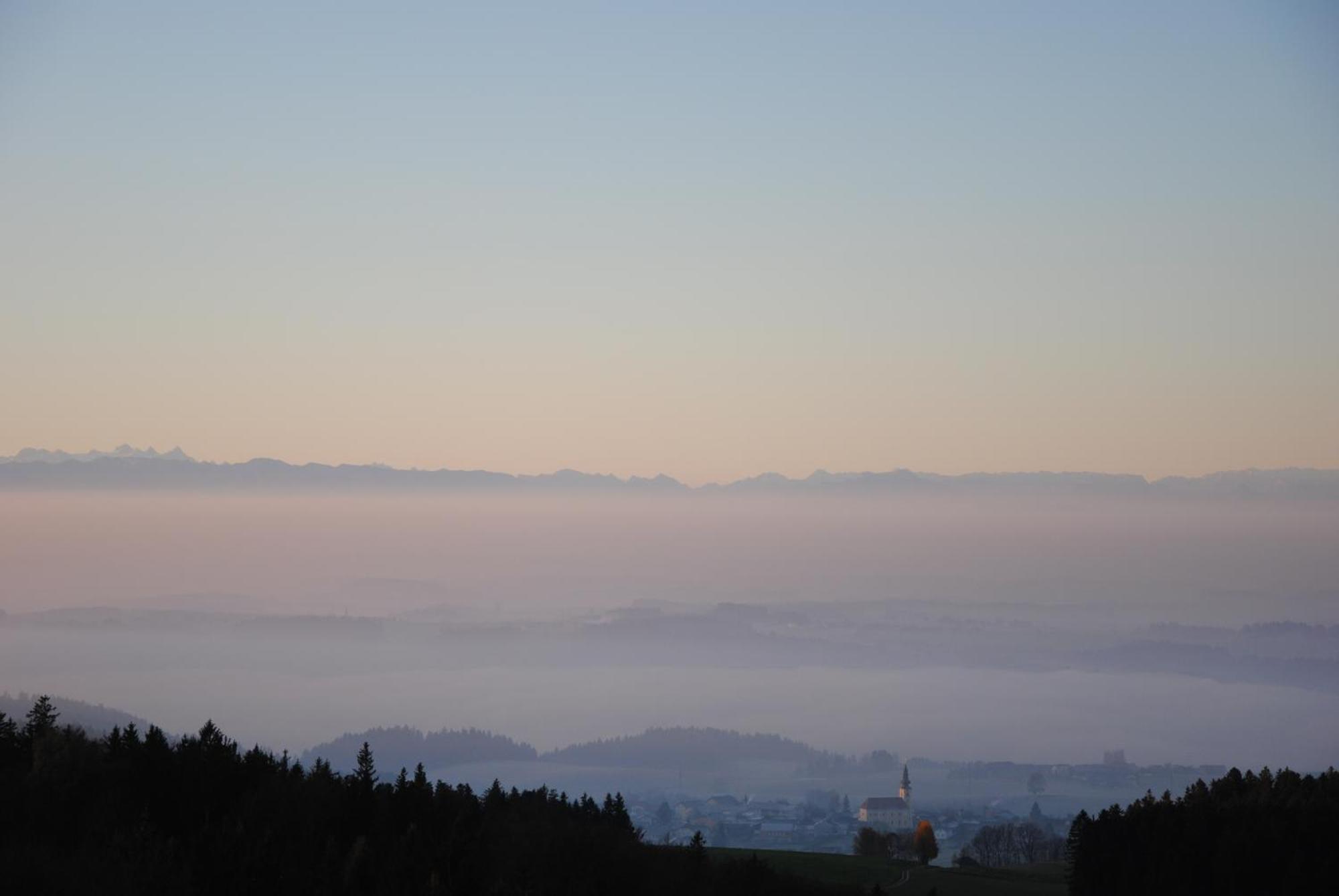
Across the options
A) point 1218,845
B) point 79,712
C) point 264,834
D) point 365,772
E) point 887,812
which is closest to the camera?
point 264,834

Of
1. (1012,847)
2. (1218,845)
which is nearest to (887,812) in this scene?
(1012,847)

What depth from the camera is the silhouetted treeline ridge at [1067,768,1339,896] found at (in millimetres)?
55219

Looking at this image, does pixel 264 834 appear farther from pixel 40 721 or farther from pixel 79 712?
→ pixel 79 712

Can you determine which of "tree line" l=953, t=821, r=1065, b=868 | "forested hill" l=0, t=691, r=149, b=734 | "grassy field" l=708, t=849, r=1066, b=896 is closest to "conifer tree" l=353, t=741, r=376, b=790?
"grassy field" l=708, t=849, r=1066, b=896

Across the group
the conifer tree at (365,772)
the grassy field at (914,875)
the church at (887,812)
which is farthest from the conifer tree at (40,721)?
the church at (887,812)

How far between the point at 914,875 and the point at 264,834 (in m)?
45.0

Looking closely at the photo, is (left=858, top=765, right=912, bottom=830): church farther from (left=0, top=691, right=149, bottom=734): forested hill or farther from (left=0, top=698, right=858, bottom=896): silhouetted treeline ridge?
(left=0, top=698, right=858, bottom=896): silhouetted treeline ridge

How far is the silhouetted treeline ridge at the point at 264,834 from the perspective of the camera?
1380 inches

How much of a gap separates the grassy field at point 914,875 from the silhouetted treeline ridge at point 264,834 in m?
13.6

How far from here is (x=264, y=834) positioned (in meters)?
36.8

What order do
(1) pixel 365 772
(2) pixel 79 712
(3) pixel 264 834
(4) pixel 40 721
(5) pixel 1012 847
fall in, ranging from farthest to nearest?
1. (2) pixel 79 712
2. (5) pixel 1012 847
3. (4) pixel 40 721
4. (1) pixel 365 772
5. (3) pixel 264 834

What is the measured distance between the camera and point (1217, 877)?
182 feet

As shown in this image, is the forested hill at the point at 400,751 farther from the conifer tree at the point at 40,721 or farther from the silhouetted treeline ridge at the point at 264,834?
the silhouetted treeline ridge at the point at 264,834

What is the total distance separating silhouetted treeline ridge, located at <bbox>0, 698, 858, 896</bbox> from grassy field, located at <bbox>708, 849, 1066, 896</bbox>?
1357 cm
